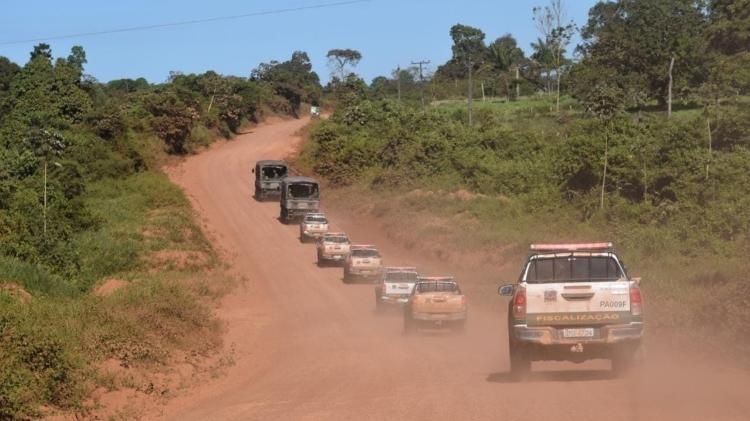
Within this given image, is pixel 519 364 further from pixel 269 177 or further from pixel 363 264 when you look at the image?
pixel 269 177

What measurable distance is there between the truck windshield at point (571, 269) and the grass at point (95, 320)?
787 cm

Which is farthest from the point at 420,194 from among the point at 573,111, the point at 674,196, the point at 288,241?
the point at 573,111

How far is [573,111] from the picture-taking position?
296 ft

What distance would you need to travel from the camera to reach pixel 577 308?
14414 mm

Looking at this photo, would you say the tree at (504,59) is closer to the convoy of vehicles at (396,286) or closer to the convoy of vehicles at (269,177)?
the convoy of vehicles at (269,177)

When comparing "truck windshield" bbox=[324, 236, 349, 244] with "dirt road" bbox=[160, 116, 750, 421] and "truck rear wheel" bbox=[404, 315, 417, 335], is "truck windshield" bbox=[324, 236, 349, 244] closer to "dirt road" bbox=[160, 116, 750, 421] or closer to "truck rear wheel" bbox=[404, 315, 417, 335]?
"dirt road" bbox=[160, 116, 750, 421]

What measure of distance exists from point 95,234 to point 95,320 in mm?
27494

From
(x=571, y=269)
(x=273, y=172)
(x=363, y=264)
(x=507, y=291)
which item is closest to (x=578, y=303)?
(x=571, y=269)

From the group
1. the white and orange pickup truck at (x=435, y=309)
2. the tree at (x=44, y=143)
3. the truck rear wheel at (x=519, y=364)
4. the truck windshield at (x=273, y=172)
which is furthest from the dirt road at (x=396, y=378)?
the tree at (x=44, y=143)

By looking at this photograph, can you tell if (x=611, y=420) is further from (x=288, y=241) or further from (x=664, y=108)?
(x=664, y=108)

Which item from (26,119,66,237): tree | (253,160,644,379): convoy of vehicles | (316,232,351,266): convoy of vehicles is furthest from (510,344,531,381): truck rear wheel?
(26,119,66,237): tree

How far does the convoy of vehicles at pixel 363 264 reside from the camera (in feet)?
130

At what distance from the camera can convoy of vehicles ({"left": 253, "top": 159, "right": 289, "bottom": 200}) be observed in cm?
6969

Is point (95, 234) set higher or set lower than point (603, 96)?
lower
